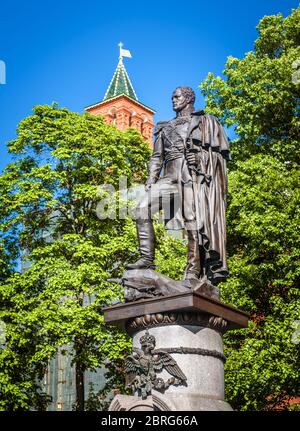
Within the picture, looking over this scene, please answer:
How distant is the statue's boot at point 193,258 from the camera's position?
8039 millimetres

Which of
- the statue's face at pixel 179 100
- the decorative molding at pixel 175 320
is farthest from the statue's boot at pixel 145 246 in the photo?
the statue's face at pixel 179 100

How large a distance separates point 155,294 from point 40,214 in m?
17.6

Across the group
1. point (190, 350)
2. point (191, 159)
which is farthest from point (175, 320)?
point (191, 159)

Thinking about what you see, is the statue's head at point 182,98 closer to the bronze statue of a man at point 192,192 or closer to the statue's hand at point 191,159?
the bronze statue of a man at point 192,192

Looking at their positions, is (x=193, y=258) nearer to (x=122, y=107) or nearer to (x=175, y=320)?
(x=175, y=320)

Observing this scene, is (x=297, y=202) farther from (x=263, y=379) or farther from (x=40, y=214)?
(x=40, y=214)

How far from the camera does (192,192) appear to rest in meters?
8.34

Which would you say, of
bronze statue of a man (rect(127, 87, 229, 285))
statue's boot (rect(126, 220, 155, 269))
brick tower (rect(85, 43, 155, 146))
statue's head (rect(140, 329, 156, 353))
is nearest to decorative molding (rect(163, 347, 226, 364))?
statue's head (rect(140, 329, 156, 353))

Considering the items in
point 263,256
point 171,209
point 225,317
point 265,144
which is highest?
point 265,144

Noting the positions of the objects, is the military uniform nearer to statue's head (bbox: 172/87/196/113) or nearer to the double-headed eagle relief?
statue's head (bbox: 172/87/196/113)

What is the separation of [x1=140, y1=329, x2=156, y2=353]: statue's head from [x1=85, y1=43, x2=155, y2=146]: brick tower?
46.4m

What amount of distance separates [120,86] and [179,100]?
1840 inches

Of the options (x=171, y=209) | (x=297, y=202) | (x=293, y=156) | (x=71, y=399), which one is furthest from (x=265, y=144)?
(x=71, y=399)

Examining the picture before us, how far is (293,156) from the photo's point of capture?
22250 mm
